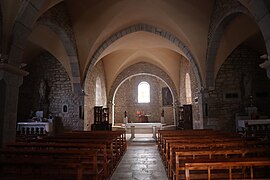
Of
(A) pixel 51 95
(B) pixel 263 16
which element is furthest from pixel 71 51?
(B) pixel 263 16

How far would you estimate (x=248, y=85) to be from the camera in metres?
10.2

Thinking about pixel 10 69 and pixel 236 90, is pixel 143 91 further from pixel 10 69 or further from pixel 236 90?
pixel 10 69

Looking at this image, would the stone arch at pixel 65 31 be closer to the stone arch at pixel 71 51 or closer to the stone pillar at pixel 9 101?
the stone arch at pixel 71 51

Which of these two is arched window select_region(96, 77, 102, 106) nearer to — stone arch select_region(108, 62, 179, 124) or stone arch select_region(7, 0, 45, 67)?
stone arch select_region(108, 62, 179, 124)

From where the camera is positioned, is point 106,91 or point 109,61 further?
point 106,91

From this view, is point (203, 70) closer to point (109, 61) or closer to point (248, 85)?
point (248, 85)

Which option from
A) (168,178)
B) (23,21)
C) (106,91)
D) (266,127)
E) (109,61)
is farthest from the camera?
(106,91)

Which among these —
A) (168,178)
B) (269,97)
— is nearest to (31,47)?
(168,178)

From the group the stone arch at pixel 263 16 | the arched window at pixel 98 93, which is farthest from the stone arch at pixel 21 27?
the arched window at pixel 98 93

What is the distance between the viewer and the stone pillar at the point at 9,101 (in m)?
4.77

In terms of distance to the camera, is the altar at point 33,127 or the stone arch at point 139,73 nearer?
the altar at point 33,127

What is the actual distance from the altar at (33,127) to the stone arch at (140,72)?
7.31 meters

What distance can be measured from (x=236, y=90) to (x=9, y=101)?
9170 mm

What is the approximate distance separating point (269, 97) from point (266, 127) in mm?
2457
